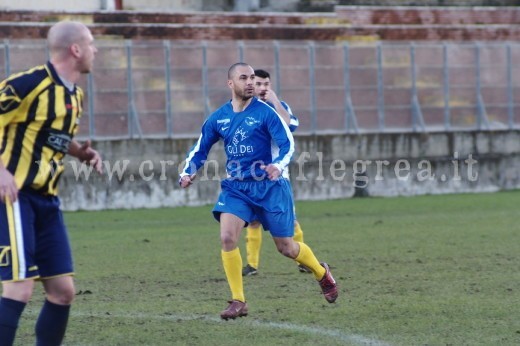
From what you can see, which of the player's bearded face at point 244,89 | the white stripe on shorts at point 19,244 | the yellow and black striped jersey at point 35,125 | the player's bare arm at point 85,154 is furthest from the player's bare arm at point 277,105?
the white stripe on shorts at point 19,244

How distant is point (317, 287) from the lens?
10.6 metres

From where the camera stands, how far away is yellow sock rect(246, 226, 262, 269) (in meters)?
11.7

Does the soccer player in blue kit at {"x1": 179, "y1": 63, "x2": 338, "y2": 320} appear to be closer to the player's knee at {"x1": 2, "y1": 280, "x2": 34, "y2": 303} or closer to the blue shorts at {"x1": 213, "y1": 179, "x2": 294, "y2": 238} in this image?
the blue shorts at {"x1": 213, "y1": 179, "x2": 294, "y2": 238}

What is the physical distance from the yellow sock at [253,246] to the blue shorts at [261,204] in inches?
94.7

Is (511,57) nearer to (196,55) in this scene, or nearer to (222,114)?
(196,55)

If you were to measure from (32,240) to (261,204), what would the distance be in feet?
10.6

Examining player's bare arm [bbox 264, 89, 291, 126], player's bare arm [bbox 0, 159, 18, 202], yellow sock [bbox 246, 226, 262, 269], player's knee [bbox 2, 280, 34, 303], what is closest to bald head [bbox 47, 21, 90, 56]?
player's bare arm [bbox 0, 159, 18, 202]

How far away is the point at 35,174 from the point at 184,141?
1723 centimetres

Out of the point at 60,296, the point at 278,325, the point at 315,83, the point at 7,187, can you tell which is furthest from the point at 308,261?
the point at 315,83

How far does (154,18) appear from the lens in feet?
94.8

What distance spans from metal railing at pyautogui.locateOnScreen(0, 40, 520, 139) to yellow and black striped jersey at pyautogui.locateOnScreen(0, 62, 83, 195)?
54.1 feet

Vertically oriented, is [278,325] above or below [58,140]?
below

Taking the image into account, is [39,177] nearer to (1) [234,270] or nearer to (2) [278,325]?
(2) [278,325]

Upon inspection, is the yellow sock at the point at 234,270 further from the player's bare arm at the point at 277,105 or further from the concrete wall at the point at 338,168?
the concrete wall at the point at 338,168
